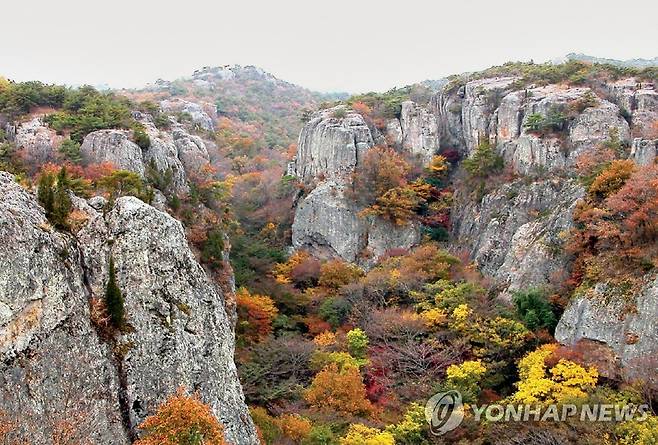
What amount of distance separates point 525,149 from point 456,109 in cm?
931

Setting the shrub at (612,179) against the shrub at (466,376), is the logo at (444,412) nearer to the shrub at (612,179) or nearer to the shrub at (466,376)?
the shrub at (466,376)

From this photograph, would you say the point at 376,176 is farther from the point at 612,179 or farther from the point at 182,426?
the point at 182,426

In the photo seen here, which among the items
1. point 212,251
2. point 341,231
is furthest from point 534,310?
point 341,231

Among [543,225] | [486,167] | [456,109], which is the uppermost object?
[456,109]

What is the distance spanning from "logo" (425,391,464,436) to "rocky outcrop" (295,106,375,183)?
22651mm

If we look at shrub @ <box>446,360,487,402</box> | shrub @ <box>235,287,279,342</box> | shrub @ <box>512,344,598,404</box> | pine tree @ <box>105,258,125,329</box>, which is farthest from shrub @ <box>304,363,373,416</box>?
pine tree @ <box>105,258,125,329</box>

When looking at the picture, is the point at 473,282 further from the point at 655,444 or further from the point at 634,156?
the point at 655,444

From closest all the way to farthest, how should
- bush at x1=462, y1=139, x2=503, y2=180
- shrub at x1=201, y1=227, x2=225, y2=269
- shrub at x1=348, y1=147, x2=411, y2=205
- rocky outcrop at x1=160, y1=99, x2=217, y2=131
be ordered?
shrub at x1=201, y1=227, x2=225, y2=269 < bush at x1=462, y1=139, x2=503, y2=180 < shrub at x1=348, y1=147, x2=411, y2=205 < rocky outcrop at x1=160, y1=99, x2=217, y2=131

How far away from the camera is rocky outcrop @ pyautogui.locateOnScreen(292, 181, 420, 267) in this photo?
36.7m

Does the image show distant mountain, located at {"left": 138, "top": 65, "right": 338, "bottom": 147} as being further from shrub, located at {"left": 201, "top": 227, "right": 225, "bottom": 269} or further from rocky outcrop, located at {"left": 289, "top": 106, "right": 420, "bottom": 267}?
shrub, located at {"left": 201, "top": 227, "right": 225, "bottom": 269}

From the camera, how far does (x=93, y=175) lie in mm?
22281

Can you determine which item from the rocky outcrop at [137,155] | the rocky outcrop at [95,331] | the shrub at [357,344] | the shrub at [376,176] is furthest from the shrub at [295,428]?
the shrub at [376,176]

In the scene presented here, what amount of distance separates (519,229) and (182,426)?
920 inches

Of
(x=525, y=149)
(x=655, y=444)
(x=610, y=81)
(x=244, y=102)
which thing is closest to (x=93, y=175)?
(x=655, y=444)
